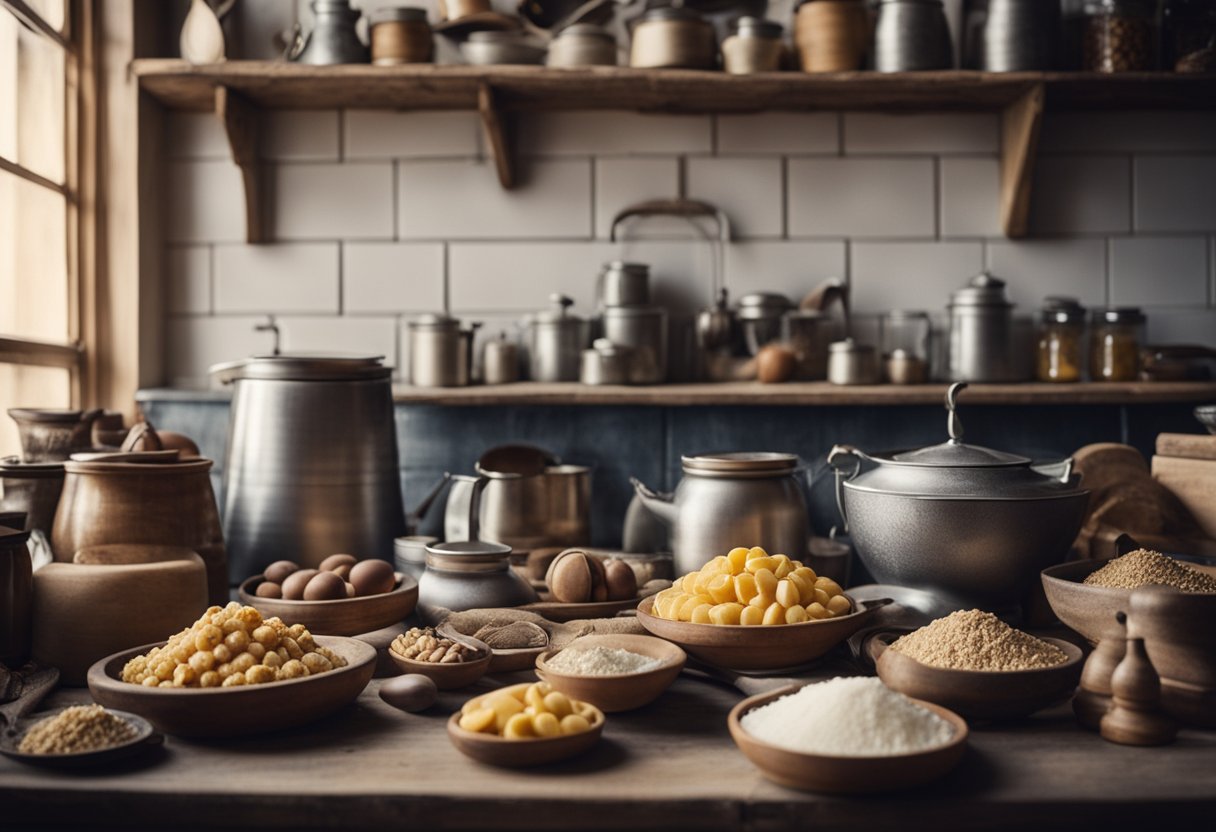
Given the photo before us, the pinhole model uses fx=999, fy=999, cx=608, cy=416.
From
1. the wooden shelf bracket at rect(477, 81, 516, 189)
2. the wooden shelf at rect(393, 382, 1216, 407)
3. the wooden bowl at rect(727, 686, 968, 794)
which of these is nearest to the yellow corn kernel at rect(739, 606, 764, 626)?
the wooden bowl at rect(727, 686, 968, 794)

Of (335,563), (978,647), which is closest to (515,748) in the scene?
(978,647)

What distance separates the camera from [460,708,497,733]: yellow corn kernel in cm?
98

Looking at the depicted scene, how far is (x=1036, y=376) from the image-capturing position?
2512 millimetres

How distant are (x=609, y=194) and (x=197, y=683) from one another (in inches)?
70.6

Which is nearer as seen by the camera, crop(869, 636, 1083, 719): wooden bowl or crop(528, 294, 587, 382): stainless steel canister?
crop(869, 636, 1083, 719): wooden bowl

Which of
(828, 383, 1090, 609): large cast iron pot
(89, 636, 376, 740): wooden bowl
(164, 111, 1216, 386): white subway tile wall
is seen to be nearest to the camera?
(89, 636, 376, 740): wooden bowl

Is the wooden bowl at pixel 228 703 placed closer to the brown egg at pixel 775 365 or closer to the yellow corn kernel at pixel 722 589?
the yellow corn kernel at pixel 722 589

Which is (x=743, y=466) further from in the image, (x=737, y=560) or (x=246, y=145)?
(x=246, y=145)

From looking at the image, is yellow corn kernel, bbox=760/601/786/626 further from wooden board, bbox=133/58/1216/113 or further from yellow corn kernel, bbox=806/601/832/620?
wooden board, bbox=133/58/1216/113

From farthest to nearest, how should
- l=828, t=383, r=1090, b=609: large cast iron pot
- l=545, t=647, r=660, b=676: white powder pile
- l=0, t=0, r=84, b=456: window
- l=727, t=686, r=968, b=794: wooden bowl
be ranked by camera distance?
l=0, t=0, r=84, b=456: window, l=828, t=383, r=1090, b=609: large cast iron pot, l=545, t=647, r=660, b=676: white powder pile, l=727, t=686, r=968, b=794: wooden bowl

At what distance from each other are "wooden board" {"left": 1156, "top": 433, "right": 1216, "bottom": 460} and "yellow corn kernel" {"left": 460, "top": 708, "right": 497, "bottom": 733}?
1.31 meters

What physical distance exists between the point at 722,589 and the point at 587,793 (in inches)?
15.2

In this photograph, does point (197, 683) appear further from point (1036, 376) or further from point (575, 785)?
point (1036, 376)

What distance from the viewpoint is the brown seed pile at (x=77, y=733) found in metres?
0.96
